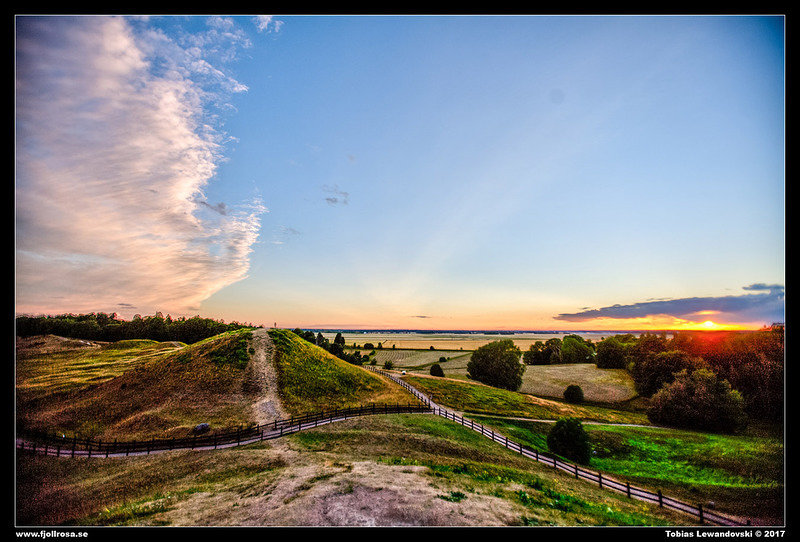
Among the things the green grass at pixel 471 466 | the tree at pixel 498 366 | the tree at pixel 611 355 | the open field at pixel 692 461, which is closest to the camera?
the green grass at pixel 471 466

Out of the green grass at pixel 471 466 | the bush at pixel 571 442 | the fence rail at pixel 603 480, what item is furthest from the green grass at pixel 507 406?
the bush at pixel 571 442

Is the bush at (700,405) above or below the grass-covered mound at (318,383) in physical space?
below

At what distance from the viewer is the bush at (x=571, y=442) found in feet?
84.4

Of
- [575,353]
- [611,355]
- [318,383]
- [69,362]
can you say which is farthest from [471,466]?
[575,353]

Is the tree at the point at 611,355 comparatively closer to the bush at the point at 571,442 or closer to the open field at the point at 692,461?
the open field at the point at 692,461

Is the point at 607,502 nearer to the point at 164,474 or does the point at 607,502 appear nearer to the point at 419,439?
the point at 419,439

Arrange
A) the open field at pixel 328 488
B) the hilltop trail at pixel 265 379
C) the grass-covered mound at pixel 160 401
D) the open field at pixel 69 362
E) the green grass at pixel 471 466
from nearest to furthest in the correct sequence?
the open field at pixel 328 488 < the green grass at pixel 471 466 < the grass-covered mound at pixel 160 401 < the hilltop trail at pixel 265 379 < the open field at pixel 69 362

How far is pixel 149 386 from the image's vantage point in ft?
128

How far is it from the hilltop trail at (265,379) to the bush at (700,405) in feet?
182

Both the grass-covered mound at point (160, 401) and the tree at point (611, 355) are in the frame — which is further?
the tree at point (611, 355)
